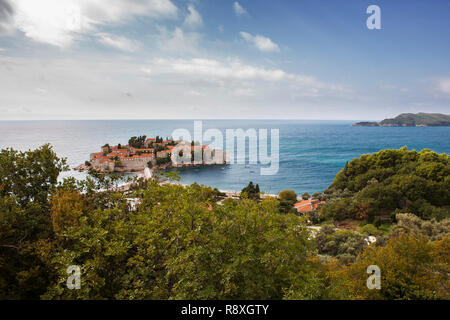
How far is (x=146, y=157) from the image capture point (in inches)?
2881

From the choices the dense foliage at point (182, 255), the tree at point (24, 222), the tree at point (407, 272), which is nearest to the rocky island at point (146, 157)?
the tree at point (24, 222)

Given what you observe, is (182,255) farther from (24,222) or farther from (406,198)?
(406,198)

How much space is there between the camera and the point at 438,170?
95.0 feet

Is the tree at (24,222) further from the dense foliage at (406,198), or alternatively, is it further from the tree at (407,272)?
the dense foliage at (406,198)

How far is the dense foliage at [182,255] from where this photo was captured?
5.98 meters

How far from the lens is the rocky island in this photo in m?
66.5

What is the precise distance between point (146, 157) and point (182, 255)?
71.0 metres

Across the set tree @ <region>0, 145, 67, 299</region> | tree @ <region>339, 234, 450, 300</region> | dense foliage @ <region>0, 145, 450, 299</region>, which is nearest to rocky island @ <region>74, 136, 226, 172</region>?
tree @ <region>0, 145, 67, 299</region>

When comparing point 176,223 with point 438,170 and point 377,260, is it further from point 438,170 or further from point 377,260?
point 438,170

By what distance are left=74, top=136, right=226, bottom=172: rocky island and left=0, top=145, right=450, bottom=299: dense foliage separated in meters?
55.1

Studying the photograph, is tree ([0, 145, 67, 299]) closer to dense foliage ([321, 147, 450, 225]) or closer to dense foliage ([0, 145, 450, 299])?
dense foliage ([0, 145, 450, 299])
